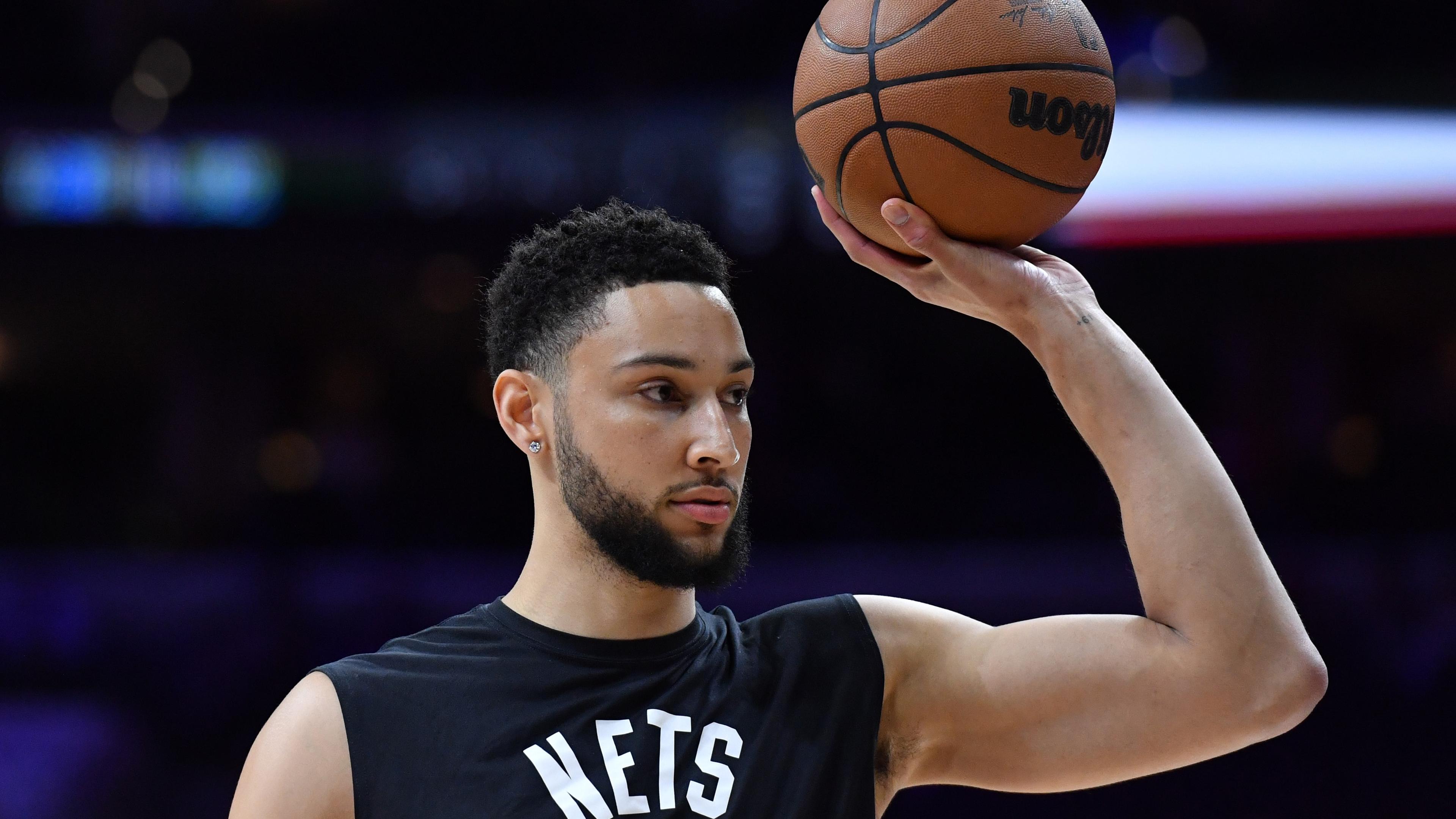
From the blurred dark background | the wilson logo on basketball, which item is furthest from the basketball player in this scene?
the blurred dark background

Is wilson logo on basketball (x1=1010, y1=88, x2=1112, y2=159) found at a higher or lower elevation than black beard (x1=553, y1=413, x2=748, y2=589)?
higher

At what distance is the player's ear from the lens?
99.0 inches

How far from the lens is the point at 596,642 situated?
239cm

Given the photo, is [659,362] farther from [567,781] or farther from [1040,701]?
[1040,701]

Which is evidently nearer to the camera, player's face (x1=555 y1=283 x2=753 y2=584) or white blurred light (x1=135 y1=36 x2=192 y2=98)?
player's face (x1=555 y1=283 x2=753 y2=584)

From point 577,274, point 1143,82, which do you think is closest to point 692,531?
point 577,274

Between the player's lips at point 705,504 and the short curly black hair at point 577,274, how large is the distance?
1.11 feet

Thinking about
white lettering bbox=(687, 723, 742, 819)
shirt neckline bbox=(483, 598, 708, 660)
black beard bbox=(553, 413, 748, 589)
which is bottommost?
white lettering bbox=(687, 723, 742, 819)

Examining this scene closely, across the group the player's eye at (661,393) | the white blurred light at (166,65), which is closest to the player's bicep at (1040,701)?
the player's eye at (661,393)

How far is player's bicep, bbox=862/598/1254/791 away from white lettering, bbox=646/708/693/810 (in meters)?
0.41

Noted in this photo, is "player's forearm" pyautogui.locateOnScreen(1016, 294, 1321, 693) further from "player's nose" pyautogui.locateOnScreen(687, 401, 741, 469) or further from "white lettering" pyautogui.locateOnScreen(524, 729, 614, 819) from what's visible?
"white lettering" pyautogui.locateOnScreen(524, 729, 614, 819)

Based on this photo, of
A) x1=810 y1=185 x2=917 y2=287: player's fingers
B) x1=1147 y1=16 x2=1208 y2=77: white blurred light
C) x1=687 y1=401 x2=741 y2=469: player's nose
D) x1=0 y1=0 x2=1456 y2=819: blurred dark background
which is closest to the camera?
x1=687 y1=401 x2=741 y2=469: player's nose

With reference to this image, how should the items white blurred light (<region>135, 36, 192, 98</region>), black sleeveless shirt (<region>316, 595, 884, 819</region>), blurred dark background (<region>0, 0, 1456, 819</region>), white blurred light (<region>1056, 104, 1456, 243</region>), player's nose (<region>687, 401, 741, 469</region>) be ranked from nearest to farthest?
black sleeveless shirt (<region>316, 595, 884, 819</region>)
player's nose (<region>687, 401, 741, 469</region>)
blurred dark background (<region>0, 0, 1456, 819</region>)
white blurred light (<region>1056, 104, 1456, 243</region>)
white blurred light (<region>135, 36, 192, 98</region>)

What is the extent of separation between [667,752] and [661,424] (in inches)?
21.7
